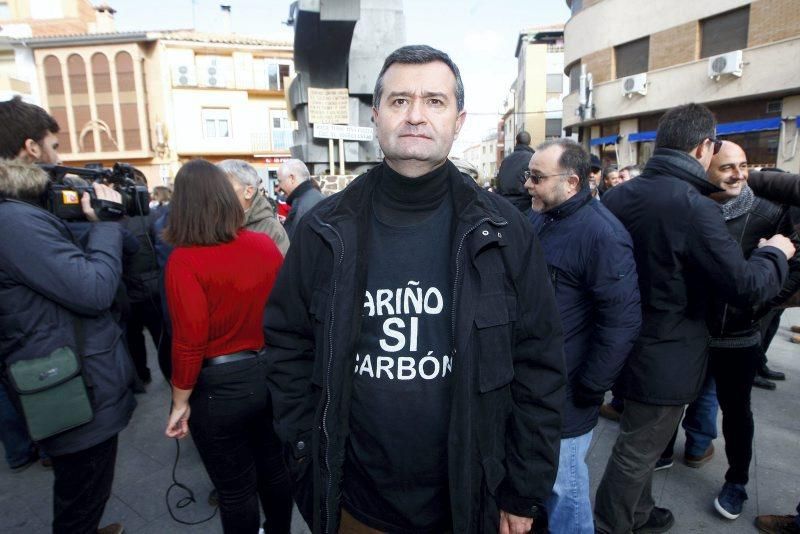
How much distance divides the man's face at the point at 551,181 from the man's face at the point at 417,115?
1025 millimetres

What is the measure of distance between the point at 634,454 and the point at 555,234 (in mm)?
1194

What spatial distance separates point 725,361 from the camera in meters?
2.71

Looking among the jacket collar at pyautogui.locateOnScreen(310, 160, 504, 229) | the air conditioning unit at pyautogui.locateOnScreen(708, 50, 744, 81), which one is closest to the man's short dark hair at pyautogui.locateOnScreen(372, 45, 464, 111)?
the jacket collar at pyautogui.locateOnScreen(310, 160, 504, 229)

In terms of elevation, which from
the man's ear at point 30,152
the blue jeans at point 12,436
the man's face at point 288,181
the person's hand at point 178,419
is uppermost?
the man's ear at point 30,152

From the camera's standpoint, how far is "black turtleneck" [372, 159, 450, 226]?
158cm

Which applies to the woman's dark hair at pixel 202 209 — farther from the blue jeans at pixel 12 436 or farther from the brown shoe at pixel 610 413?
the brown shoe at pixel 610 413

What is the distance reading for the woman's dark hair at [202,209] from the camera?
2.02 metres

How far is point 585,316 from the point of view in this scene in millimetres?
2244

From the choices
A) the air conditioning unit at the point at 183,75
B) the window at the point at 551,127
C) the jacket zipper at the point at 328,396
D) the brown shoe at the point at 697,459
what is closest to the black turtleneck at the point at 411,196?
the jacket zipper at the point at 328,396

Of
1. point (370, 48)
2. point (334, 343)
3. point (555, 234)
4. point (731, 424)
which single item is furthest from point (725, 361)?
point (370, 48)

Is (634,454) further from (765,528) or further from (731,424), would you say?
(765,528)

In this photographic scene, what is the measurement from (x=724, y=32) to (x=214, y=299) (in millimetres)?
19530

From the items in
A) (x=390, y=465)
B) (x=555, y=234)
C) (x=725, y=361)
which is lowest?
(x=725, y=361)

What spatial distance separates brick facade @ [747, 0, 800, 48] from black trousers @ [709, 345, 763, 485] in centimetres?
1607
